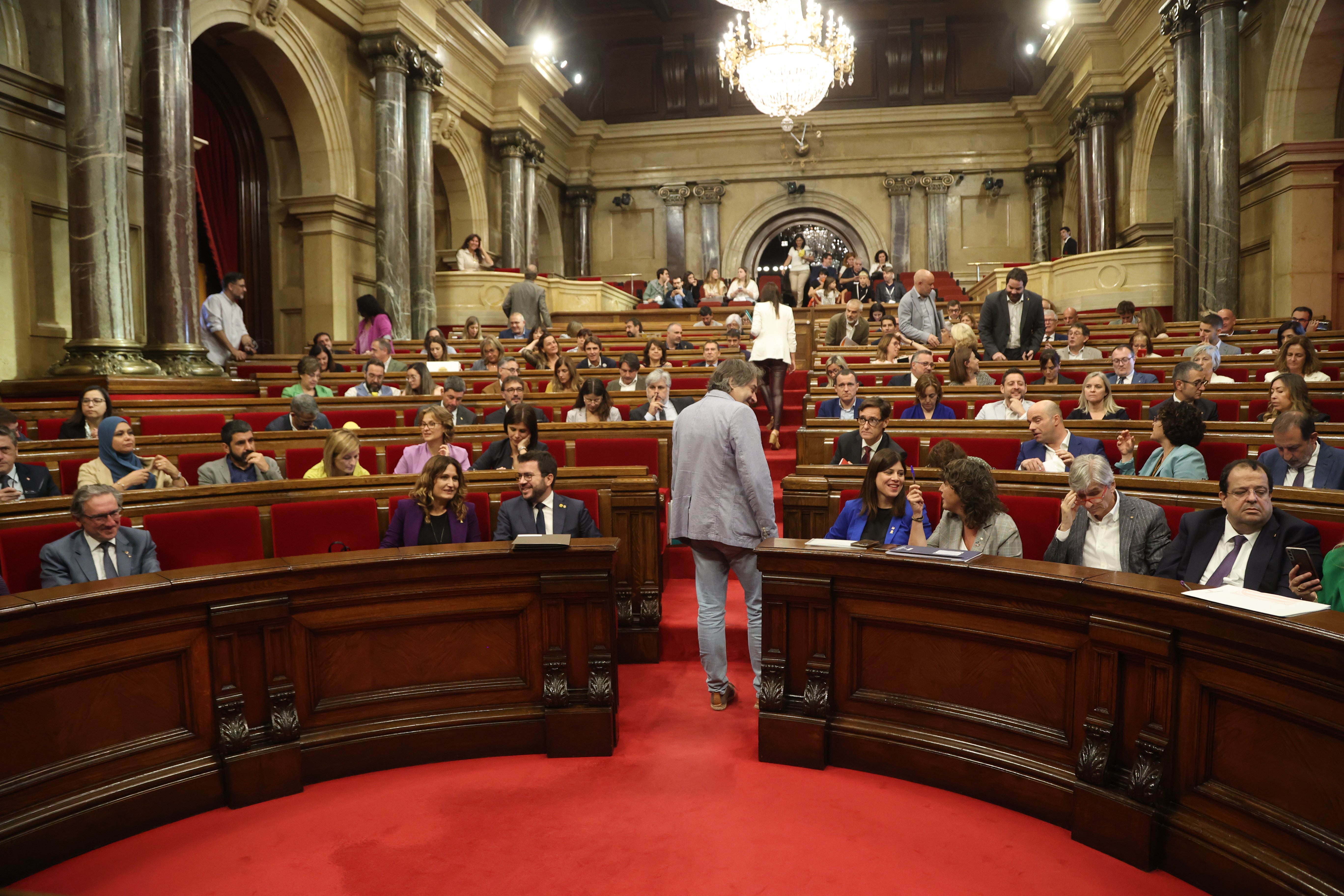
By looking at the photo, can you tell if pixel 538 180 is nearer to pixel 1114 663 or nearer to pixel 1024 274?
pixel 1024 274

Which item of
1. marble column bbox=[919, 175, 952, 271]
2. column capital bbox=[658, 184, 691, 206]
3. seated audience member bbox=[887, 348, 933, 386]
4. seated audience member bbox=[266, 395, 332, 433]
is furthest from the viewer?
column capital bbox=[658, 184, 691, 206]

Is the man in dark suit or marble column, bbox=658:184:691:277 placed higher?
marble column, bbox=658:184:691:277

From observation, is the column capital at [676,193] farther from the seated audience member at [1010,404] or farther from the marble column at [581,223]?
the seated audience member at [1010,404]

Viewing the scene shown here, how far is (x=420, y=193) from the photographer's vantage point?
12.0m

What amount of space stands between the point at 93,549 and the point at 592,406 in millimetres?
2892

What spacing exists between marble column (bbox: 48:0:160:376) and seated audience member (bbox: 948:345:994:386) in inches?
234

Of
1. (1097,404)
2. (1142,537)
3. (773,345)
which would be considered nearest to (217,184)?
(773,345)

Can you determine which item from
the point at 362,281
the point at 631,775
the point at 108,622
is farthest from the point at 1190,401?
the point at 362,281

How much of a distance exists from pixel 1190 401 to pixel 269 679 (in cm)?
456

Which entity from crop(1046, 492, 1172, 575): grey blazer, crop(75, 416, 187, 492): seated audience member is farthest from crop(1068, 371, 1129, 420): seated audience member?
crop(75, 416, 187, 492): seated audience member

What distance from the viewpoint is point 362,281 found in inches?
470

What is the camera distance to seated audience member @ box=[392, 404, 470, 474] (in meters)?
4.70

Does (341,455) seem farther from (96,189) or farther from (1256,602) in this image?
(96,189)

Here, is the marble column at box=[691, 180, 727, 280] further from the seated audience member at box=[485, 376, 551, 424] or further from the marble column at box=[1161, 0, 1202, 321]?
the seated audience member at box=[485, 376, 551, 424]
